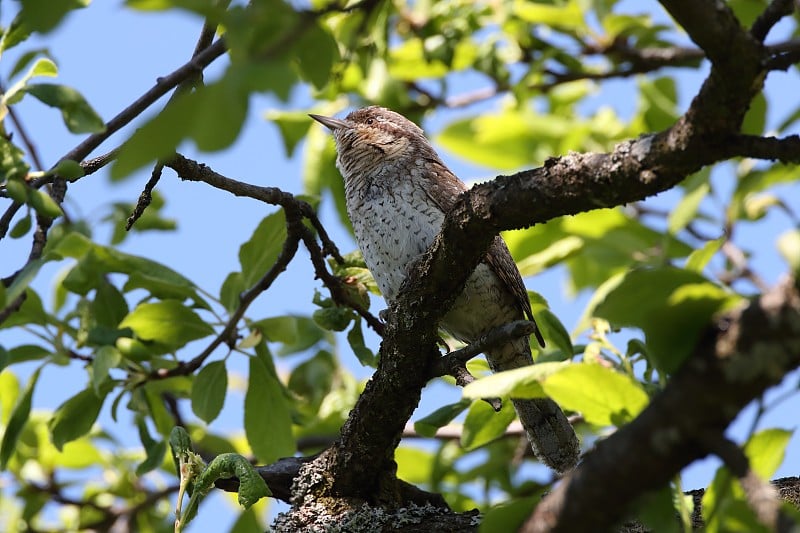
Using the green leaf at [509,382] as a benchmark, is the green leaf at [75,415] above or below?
above

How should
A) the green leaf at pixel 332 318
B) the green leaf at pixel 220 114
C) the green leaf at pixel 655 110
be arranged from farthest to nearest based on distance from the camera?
the green leaf at pixel 655 110 → the green leaf at pixel 332 318 → the green leaf at pixel 220 114

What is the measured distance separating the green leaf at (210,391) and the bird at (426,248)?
74 centimetres

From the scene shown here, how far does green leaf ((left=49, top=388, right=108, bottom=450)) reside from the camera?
12.5ft

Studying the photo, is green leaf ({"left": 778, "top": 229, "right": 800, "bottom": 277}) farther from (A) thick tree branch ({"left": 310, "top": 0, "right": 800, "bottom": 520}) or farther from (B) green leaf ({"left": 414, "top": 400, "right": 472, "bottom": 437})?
(B) green leaf ({"left": 414, "top": 400, "right": 472, "bottom": 437})

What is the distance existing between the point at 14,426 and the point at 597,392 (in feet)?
Result: 8.24

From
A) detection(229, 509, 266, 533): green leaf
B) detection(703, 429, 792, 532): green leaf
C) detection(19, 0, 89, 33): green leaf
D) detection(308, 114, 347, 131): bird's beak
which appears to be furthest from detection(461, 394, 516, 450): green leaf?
detection(19, 0, 89, 33): green leaf

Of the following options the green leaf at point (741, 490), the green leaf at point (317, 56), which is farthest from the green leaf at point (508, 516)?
the green leaf at point (317, 56)

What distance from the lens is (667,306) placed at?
173cm

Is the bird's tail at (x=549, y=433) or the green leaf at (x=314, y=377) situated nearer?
the bird's tail at (x=549, y=433)

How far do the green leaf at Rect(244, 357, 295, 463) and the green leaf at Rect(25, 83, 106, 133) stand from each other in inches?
55.8

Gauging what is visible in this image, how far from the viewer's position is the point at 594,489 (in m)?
1.72

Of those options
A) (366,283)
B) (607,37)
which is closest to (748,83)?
(366,283)

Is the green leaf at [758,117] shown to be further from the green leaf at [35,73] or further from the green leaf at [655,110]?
the green leaf at [35,73]

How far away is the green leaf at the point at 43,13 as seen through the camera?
139cm
